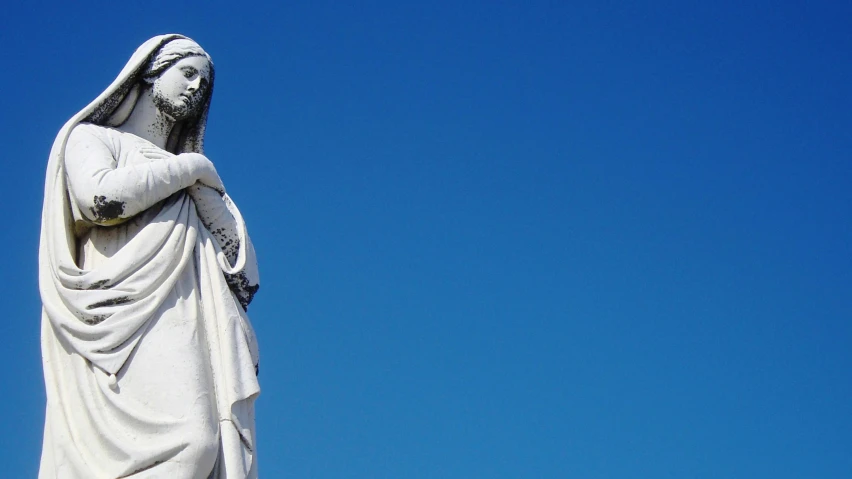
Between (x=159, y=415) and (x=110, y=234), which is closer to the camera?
(x=159, y=415)

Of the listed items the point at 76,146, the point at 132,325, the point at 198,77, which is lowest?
the point at 132,325

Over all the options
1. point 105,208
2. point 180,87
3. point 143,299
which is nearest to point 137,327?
point 143,299

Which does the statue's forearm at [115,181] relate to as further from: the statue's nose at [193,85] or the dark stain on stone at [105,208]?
the statue's nose at [193,85]

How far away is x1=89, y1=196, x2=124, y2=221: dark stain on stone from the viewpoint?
902 cm

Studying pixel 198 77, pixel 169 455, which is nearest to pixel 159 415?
pixel 169 455

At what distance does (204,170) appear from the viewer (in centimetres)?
961

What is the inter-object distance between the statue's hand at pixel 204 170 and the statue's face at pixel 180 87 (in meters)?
0.52

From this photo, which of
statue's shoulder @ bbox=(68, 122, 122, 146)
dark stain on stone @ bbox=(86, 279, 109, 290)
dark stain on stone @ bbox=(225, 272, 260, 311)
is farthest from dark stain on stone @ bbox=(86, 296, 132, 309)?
statue's shoulder @ bbox=(68, 122, 122, 146)

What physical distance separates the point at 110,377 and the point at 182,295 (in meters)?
0.89

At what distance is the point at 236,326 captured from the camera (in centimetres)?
931

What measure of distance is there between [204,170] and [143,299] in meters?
1.27

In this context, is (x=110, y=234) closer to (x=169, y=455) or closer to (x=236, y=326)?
(x=236, y=326)

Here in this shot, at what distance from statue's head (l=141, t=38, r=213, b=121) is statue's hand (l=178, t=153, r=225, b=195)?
1.78ft

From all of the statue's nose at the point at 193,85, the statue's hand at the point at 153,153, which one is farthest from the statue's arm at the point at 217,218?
the statue's nose at the point at 193,85
